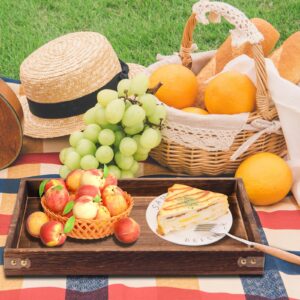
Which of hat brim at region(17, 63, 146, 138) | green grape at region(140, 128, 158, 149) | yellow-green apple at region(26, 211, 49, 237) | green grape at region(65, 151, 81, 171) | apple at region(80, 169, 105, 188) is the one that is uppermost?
apple at region(80, 169, 105, 188)

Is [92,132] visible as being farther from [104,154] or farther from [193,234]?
[193,234]

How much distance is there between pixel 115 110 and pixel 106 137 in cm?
9

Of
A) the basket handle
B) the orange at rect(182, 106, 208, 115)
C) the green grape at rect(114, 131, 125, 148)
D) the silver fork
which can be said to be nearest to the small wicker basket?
the silver fork

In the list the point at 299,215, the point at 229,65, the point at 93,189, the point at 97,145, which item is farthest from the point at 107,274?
the point at 229,65

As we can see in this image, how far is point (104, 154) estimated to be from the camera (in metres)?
1.65

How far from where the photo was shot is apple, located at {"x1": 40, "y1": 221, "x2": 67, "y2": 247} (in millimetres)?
1360

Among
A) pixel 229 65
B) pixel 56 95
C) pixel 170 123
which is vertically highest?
pixel 229 65

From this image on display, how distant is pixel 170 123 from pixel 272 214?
1.26 feet

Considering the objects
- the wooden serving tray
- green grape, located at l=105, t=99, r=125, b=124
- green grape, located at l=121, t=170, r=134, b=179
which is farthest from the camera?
green grape, located at l=121, t=170, r=134, b=179

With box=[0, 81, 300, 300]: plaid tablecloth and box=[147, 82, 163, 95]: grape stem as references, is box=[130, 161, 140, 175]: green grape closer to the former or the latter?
box=[147, 82, 163, 95]: grape stem

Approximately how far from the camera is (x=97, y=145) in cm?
Result: 171

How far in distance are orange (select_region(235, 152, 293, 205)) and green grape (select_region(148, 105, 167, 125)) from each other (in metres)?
0.27

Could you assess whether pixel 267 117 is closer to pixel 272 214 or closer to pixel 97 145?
pixel 272 214

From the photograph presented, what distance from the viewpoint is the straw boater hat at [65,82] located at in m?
1.93
